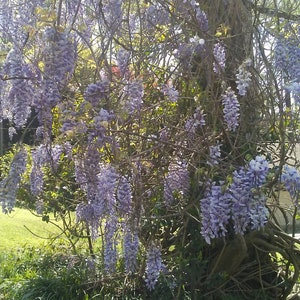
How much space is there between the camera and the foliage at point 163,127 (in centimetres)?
296

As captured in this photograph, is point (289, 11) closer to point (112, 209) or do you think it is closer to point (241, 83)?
point (241, 83)

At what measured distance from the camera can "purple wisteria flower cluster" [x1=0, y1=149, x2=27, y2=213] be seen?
3.11m

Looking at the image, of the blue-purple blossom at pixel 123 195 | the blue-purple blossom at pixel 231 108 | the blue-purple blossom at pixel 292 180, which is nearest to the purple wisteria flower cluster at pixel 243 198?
the blue-purple blossom at pixel 292 180

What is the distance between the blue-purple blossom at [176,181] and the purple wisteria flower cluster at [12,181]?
96 centimetres

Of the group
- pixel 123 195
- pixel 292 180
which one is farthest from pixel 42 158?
pixel 292 180

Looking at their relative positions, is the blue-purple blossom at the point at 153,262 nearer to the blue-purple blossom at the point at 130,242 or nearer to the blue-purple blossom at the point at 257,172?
the blue-purple blossom at the point at 130,242

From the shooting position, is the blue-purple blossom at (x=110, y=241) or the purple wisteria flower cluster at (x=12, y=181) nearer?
the purple wisteria flower cluster at (x=12, y=181)

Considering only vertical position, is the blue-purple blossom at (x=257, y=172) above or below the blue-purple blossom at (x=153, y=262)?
above

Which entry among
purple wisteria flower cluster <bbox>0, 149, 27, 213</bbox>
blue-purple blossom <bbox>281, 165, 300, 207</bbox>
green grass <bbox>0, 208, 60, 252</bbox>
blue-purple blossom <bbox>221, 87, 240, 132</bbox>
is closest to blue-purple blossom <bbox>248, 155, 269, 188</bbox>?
blue-purple blossom <bbox>281, 165, 300, 207</bbox>

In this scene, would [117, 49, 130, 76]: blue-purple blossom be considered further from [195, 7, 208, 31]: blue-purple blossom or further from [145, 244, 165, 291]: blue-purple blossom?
[145, 244, 165, 291]: blue-purple blossom

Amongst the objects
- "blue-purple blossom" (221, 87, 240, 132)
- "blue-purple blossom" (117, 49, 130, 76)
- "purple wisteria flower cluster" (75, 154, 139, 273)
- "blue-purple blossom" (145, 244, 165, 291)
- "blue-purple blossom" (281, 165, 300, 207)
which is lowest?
"blue-purple blossom" (145, 244, 165, 291)

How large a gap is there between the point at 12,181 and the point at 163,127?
1.16 metres

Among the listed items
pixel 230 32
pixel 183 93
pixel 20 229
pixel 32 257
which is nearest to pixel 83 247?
pixel 32 257

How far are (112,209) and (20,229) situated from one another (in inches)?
245
